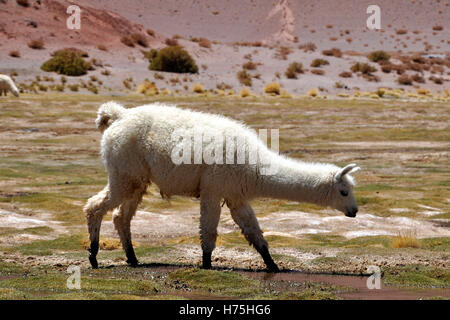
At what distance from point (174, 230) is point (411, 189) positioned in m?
6.88

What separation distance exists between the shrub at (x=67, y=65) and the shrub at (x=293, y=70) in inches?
585

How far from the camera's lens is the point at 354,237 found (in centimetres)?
1327

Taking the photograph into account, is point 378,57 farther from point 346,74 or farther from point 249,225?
point 249,225

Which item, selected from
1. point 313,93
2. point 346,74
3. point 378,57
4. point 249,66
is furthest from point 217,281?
point 378,57

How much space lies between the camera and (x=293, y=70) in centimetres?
5906

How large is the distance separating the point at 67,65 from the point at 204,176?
4352 cm

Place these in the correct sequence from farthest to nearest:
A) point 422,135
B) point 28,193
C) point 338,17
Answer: point 338,17 < point 422,135 < point 28,193

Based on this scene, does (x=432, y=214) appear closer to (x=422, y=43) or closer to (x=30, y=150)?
(x=30, y=150)

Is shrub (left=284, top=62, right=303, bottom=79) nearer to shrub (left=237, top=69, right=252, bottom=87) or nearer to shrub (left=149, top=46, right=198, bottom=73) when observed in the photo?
shrub (left=237, top=69, right=252, bottom=87)

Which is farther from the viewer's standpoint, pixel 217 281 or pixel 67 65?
pixel 67 65

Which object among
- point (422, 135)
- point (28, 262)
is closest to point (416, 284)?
point (28, 262)

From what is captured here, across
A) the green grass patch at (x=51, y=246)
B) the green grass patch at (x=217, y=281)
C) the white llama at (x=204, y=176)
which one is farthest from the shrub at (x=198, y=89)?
the green grass patch at (x=217, y=281)

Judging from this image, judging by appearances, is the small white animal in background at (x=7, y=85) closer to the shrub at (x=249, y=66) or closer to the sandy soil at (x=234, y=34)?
the sandy soil at (x=234, y=34)

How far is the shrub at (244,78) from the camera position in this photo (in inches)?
2155
